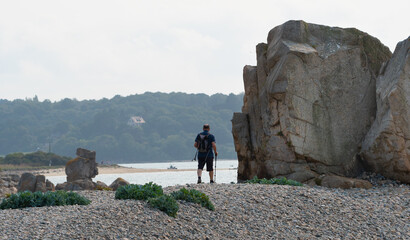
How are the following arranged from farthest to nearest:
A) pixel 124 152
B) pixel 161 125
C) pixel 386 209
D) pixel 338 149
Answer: pixel 161 125 < pixel 124 152 < pixel 338 149 < pixel 386 209

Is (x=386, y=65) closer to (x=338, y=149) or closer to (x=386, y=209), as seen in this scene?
(x=338, y=149)

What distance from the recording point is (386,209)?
1683 centimetres

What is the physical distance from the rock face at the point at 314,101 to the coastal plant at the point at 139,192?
827 cm

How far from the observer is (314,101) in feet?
71.0

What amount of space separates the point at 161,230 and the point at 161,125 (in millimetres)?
160643

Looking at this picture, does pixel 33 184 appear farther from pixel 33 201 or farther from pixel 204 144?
pixel 33 201

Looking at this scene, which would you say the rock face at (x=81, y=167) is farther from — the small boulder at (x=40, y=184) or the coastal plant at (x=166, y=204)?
the coastal plant at (x=166, y=204)

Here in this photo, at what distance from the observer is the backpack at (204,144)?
19.8 m

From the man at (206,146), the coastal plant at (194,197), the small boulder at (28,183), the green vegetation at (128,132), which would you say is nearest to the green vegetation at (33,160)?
the green vegetation at (128,132)

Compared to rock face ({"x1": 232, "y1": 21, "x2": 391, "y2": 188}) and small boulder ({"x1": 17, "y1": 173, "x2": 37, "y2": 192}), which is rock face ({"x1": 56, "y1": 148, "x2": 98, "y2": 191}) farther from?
rock face ({"x1": 232, "y1": 21, "x2": 391, "y2": 188})

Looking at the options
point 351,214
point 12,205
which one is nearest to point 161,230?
point 12,205

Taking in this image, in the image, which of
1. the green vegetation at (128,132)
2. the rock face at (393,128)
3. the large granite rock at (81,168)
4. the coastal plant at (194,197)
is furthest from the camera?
the green vegetation at (128,132)

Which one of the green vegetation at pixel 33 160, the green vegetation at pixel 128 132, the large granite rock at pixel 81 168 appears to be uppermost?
the green vegetation at pixel 128 132

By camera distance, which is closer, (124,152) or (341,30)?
(341,30)
